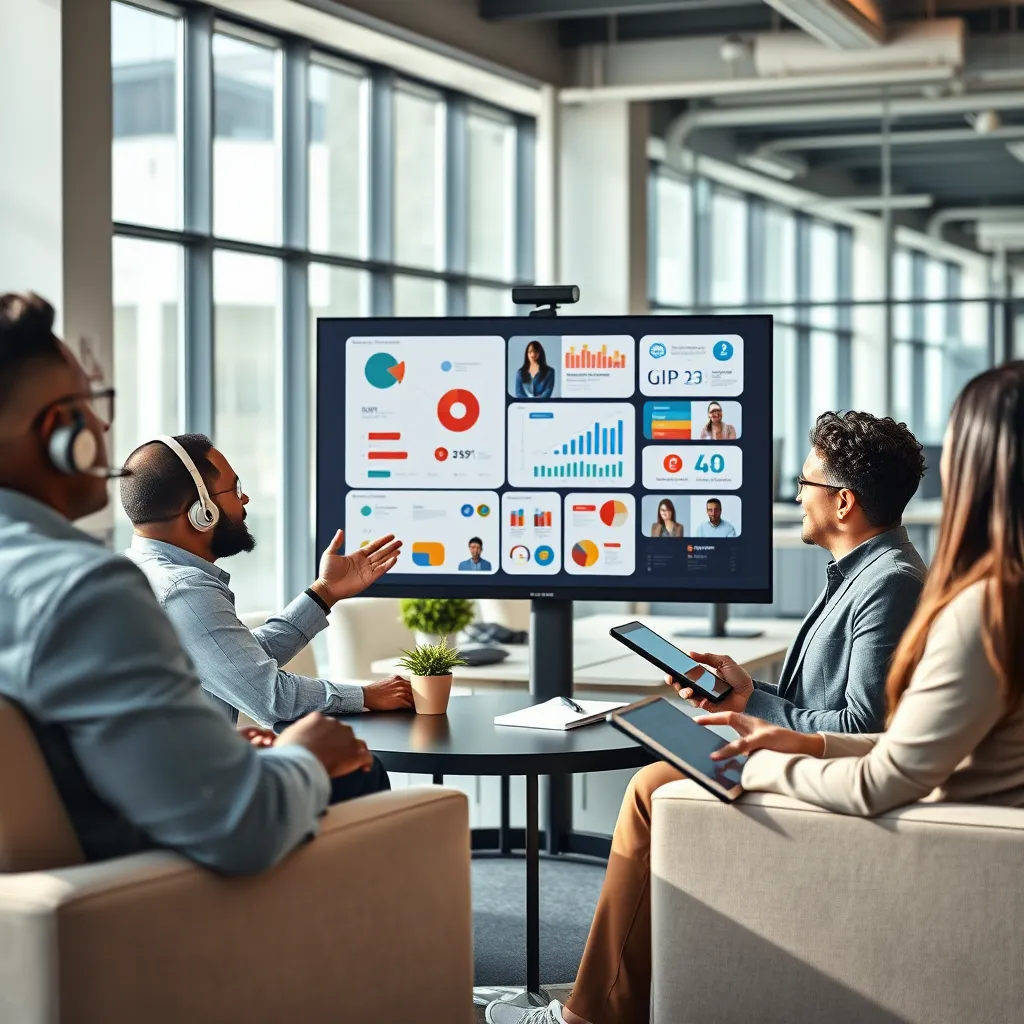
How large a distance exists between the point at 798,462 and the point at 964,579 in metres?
7.47

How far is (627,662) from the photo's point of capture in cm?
470

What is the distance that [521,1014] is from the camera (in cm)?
309

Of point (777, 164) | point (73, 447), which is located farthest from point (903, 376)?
point (73, 447)

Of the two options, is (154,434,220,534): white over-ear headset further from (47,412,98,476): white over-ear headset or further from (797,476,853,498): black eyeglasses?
(797,476,853,498): black eyeglasses

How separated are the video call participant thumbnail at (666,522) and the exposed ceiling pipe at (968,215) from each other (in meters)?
6.35

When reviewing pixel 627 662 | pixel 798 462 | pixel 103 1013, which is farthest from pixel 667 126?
pixel 103 1013

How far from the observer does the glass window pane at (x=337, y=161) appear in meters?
7.32

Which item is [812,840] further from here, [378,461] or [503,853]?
[503,853]

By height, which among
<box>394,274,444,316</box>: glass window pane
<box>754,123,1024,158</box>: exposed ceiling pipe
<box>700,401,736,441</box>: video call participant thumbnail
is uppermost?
<box>754,123,1024,158</box>: exposed ceiling pipe

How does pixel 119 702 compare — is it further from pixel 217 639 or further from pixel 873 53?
pixel 873 53

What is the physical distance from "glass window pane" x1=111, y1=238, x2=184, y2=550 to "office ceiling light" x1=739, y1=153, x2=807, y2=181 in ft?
14.4

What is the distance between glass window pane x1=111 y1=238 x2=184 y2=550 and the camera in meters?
6.11

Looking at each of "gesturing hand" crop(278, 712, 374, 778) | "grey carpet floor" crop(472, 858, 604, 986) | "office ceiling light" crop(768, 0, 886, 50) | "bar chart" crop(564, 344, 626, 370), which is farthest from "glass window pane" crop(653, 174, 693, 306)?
"gesturing hand" crop(278, 712, 374, 778)

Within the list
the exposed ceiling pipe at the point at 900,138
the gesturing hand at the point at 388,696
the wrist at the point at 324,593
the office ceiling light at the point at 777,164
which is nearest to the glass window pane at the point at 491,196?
the office ceiling light at the point at 777,164
